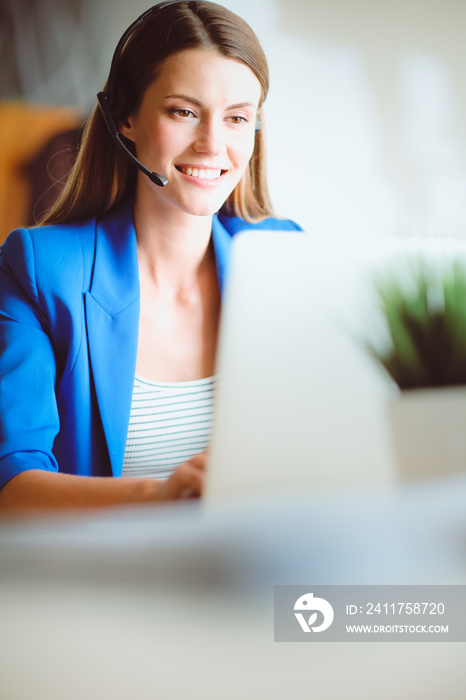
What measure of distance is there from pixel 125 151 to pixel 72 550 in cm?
49

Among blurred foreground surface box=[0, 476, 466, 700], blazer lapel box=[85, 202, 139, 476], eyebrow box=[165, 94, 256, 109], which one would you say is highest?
eyebrow box=[165, 94, 256, 109]

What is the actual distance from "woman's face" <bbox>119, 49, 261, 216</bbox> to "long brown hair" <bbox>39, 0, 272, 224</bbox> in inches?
0.5

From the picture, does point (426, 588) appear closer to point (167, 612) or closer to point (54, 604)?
point (167, 612)

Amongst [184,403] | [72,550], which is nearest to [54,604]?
[72,550]

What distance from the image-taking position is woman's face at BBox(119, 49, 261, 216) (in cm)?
77

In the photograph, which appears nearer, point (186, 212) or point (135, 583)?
point (135, 583)

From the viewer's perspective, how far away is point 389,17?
88 cm

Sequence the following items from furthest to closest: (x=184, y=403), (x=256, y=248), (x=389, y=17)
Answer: (x=389, y=17) < (x=184, y=403) < (x=256, y=248)

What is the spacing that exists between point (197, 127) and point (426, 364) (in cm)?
42

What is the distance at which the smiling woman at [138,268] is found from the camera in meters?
0.76

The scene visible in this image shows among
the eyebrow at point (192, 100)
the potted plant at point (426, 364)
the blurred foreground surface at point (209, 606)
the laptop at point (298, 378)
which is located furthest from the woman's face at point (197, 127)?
the blurred foreground surface at point (209, 606)

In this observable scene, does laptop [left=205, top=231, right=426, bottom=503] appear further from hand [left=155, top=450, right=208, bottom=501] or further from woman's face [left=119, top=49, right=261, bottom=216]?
woman's face [left=119, top=49, right=261, bottom=216]

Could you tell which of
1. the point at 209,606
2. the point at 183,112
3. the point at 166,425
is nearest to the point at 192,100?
the point at 183,112

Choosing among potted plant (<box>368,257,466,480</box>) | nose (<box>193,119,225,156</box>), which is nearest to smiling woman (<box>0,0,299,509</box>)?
nose (<box>193,119,225,156</box>)
